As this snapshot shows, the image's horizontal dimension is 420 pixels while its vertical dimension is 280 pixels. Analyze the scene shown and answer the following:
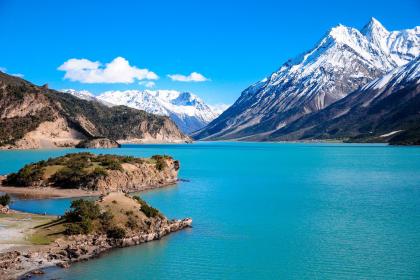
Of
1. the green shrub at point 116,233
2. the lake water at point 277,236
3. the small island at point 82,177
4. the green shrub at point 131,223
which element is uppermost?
the small island at point 82,177

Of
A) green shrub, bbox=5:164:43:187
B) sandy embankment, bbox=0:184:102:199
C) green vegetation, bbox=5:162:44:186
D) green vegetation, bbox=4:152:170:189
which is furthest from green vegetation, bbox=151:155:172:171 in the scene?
green shrub, bbox=5:164:43:187

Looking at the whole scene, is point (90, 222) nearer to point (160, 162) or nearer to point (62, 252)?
point (62, 252)

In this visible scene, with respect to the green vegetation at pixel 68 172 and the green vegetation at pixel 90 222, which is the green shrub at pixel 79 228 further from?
the green vegetation at pixel 68 172

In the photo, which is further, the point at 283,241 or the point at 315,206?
the point at 315,206

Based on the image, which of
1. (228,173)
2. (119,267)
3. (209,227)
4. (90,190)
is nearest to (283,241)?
(209,227)

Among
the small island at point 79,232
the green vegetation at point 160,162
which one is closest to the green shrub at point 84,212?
the small island at point 79,232

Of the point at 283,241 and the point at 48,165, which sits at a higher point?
the point at 48,165

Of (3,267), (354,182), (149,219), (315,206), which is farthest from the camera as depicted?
(354,182)

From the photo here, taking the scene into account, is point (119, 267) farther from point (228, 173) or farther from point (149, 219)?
point (228, 173)

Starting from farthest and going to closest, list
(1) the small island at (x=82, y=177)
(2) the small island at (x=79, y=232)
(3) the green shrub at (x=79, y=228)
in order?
(1) the small island at (x=82, y=177), (3) the green shrub at (x=79, y=228), (2) the small island at (x=79, y=232)

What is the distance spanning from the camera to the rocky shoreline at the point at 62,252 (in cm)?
4175

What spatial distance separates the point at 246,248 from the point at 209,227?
33.8ft

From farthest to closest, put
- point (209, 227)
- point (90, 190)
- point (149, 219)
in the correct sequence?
point (90, 190) < point (209, 227) < point (149, 219)

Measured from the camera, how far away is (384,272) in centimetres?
4369
